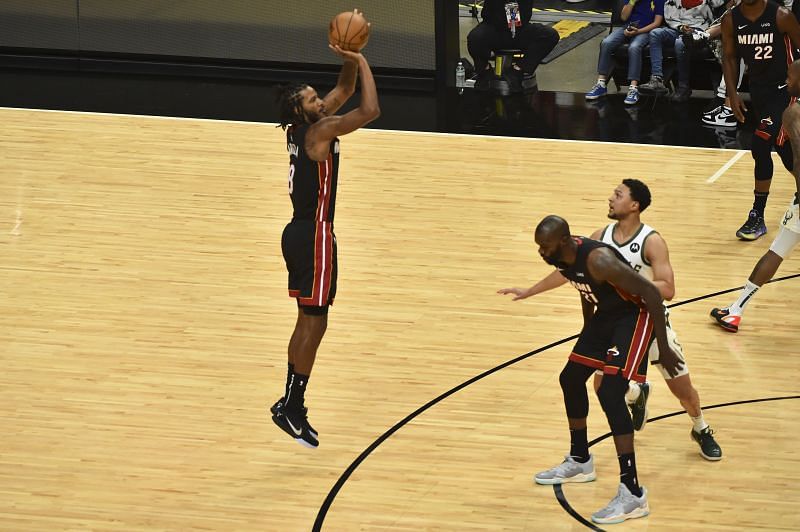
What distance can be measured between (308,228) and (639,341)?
1.89 m

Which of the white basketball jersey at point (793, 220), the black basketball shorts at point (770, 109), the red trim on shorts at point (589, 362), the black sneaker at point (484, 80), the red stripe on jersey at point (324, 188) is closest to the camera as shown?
the red trim on shorts at point (589, 362)

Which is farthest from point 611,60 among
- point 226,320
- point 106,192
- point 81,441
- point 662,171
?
point 81,441

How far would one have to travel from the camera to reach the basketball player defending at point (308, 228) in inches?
245

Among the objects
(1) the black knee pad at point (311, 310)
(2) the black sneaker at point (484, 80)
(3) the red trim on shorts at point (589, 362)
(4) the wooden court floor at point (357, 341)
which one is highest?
(3) the red trim on shorts at point (589, 362)

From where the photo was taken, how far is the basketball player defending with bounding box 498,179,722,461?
588 cm

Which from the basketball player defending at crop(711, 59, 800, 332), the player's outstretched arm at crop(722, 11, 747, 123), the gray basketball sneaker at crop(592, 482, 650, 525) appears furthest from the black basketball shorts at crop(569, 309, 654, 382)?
the player's outstretched arm at crop(722, 11, 747, 123)

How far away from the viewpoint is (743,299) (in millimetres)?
8008

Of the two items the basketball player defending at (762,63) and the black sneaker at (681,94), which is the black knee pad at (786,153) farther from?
the black sneaker at (681,94)

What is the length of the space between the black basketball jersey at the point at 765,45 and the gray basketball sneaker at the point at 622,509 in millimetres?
4846

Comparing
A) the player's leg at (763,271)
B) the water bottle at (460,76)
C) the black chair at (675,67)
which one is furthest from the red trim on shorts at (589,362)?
the water bottle at (460,76)

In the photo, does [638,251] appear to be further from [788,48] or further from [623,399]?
[788,48]

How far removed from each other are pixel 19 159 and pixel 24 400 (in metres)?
4.88

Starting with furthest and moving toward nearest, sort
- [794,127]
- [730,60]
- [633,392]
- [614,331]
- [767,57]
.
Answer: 1. [730,60]
2. [767,57]
3. [794,127]
4. [633,392]
5. [614,331]

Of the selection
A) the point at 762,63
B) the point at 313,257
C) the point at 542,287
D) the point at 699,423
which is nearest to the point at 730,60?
the point at 762,63
